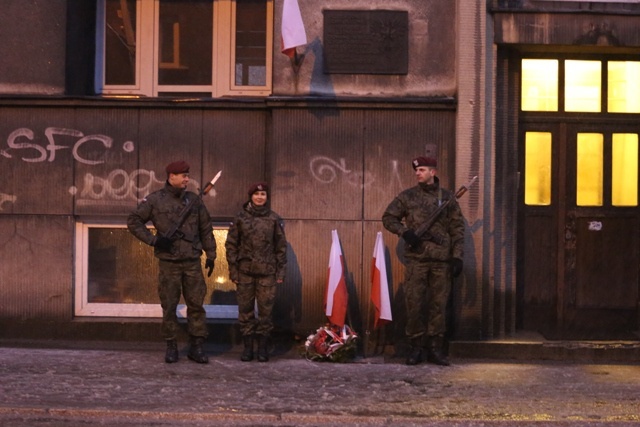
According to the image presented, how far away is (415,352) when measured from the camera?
11.9 metres

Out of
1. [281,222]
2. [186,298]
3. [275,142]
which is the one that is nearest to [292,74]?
[275,142]

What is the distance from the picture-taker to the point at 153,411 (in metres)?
9.25

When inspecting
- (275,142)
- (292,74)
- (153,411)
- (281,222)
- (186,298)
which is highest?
(292,74)

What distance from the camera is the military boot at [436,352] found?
38.8ft

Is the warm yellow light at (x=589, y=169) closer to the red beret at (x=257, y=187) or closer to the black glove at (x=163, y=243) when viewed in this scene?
the red beret at (x=257, y=187)

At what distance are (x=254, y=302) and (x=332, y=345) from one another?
95 centimetres

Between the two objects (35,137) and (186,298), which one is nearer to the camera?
(186,298)

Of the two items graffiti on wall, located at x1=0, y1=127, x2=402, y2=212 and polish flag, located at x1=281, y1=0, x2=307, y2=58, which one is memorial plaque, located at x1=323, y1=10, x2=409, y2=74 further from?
graffiti on wall, located at x1=0, y1=127, x2=402, y2=212

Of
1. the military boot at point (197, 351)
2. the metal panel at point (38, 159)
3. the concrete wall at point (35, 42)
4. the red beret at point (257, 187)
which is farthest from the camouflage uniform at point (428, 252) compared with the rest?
the concrete wall at point (35, 42)

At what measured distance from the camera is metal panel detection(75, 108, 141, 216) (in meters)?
12.7

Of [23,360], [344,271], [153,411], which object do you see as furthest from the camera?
[344,271]

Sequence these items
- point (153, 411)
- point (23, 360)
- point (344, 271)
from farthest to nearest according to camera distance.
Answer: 1. point (344, 271)
2. point (23, 360)
3. point (153, 411)

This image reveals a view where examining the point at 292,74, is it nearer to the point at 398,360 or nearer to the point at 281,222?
the point at 281,222

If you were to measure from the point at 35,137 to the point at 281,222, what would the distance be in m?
3.00
